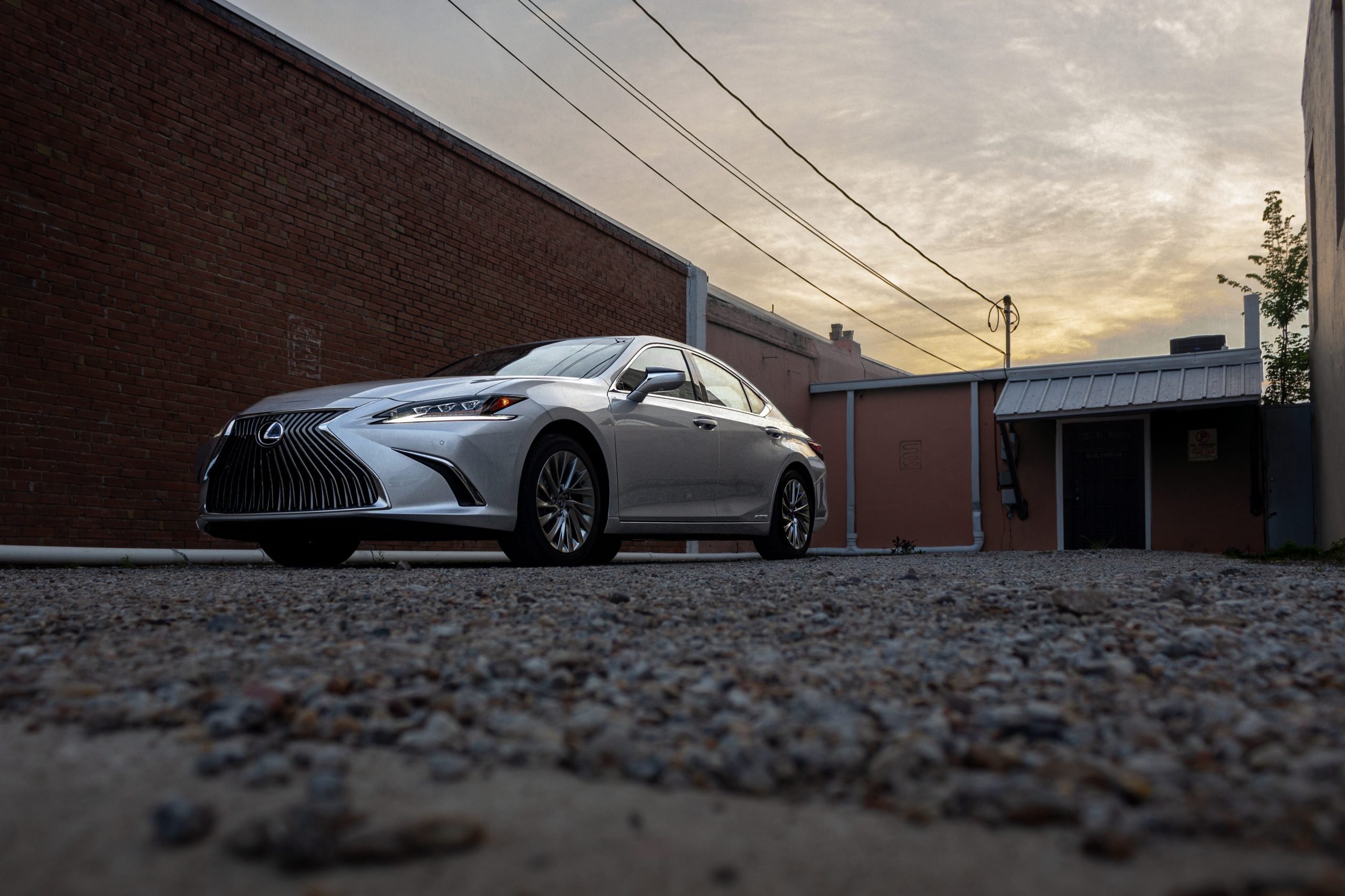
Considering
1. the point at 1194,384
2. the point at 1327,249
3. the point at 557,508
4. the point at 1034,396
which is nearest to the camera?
the point at 557,508

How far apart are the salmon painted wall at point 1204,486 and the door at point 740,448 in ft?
28.0

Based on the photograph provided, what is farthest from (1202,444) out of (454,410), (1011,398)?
(454,410)

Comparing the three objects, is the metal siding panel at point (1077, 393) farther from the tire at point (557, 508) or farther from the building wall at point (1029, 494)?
the tire at point (557, 508)

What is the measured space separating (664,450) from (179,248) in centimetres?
392

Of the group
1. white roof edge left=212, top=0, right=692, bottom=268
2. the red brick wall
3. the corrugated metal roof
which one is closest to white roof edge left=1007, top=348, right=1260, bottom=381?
the corrugated metal roof

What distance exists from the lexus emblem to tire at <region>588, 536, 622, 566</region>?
191 centimetres

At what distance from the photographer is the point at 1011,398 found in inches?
595

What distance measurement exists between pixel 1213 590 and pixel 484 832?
3.90 metres

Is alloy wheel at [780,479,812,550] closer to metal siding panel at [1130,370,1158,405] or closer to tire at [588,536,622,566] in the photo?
tire at [588,536,622,566]

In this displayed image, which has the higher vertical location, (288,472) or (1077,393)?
(1077,393)

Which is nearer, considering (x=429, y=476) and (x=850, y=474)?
(x=429, y=476)

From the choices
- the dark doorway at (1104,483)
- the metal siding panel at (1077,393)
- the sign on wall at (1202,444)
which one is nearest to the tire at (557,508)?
the metal siding panel at (1077,393)

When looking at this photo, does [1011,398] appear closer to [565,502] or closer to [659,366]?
[659,366]

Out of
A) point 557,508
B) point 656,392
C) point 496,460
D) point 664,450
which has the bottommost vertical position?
point 557,508
